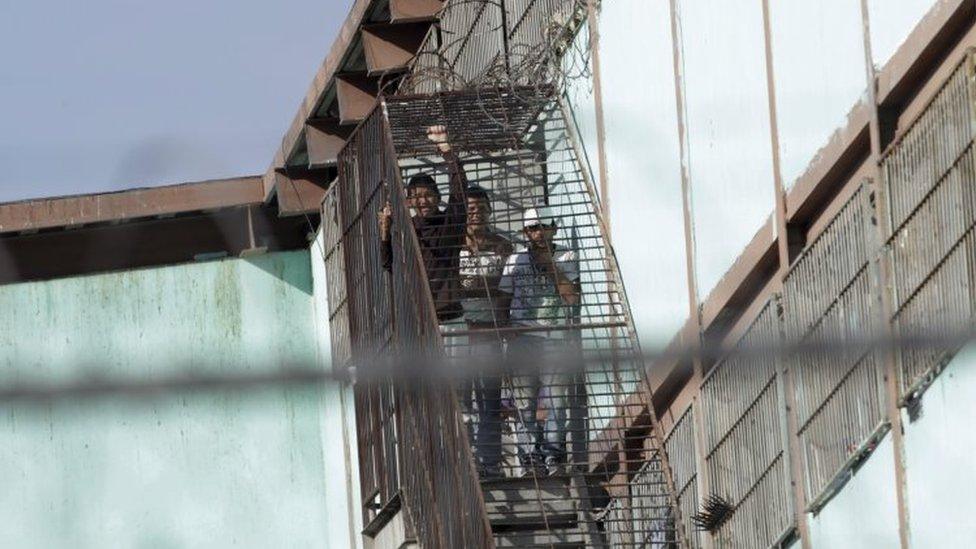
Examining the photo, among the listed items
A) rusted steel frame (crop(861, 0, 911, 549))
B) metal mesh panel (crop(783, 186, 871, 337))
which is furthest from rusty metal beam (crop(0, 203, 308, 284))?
rusted steel frame (crop(861, 0, 911, 549))

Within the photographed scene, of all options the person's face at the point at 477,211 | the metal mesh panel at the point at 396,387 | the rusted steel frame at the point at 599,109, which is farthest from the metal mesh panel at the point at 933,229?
the rusted steel frame at the point at 599,109

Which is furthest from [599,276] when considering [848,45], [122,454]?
[122,454]

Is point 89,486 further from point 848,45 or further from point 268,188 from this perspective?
point 848,45

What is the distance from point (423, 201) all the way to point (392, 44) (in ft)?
18.0

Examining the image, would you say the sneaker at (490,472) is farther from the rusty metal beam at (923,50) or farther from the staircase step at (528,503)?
the rusty metal beam at (923,50)

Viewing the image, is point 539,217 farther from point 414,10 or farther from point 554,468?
point 414,10

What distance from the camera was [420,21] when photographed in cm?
2111

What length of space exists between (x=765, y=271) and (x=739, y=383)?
68 centimetres

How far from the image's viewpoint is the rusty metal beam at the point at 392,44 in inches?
832

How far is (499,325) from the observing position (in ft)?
50.0

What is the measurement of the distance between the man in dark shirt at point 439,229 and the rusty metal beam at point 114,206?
7676 millimetres

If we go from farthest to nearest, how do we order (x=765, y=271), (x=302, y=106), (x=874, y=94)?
(x=302, y=106) < (x=765, y=271) < (x=874, y=94)

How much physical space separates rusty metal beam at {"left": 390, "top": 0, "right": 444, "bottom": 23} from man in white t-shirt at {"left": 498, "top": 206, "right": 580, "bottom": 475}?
17.2 ft

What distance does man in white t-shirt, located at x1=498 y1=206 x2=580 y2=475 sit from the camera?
1484 cm
